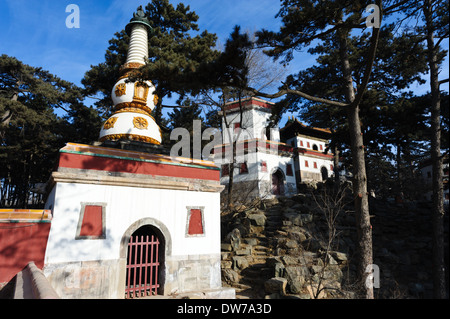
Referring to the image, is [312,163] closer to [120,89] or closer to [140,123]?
[140,123]

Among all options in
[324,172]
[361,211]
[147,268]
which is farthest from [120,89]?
[324,172]

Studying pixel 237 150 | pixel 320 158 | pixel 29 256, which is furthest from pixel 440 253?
pixel 320 158

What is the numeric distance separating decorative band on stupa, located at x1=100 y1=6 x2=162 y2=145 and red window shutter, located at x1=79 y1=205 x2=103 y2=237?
126 inches

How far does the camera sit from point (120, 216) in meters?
7.62

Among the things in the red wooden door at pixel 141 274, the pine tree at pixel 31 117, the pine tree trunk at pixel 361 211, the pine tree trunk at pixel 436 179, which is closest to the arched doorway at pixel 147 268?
the red wooden door at pixel 141 274

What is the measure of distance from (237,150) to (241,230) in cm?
1056

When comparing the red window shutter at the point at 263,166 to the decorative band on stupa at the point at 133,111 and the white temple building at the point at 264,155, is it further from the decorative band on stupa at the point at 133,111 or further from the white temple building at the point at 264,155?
the decorative band on stupa at the point at 133,111

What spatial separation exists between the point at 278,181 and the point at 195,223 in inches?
658

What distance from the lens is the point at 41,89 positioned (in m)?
18.7

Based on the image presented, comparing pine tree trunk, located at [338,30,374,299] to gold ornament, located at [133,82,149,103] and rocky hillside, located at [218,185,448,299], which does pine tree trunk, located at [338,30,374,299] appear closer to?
rocky hillside, located at [218,185,448,299]

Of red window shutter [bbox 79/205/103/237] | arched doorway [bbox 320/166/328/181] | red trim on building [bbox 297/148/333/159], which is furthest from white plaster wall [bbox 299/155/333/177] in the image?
red window shutter [bbox 79/205/103/237]

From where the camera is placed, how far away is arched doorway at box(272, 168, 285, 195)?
23.8m

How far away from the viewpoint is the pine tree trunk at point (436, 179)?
9.49 m
